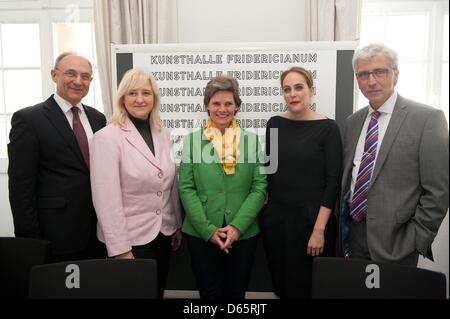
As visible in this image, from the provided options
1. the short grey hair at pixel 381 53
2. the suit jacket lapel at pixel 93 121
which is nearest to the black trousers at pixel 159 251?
Result: the suit jacket lapel at pixel 93 121

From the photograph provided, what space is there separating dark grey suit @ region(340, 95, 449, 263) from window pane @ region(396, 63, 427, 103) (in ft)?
5.64

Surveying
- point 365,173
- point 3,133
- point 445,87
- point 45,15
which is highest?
point 45,15

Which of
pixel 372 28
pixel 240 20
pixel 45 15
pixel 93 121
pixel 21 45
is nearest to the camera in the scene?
pixel 93 121

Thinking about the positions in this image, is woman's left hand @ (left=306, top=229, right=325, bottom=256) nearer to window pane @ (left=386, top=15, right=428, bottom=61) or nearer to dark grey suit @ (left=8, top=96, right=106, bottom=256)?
dark grey suit @ (left=8, top=96, right=106, bottom=256)

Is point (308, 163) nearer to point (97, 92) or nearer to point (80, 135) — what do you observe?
point (80, 135)

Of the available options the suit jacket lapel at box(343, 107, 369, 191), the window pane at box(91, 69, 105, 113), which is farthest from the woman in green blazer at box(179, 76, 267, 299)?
the window pane at box(91, 69, 105, 113)

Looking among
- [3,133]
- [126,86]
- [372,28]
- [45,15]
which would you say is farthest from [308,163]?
[3,133]

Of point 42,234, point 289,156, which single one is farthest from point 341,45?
point 42,234

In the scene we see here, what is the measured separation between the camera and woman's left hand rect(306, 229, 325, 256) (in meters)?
1.92

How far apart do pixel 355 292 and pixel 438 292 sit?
0.26 metres

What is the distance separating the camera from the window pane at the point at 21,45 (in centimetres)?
355

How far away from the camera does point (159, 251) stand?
75.9 inches

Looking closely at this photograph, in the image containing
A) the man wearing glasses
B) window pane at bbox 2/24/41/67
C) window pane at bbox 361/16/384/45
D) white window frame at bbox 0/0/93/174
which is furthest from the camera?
window pane at bbox 2/24/41/67

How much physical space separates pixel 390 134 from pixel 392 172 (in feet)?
0.60
